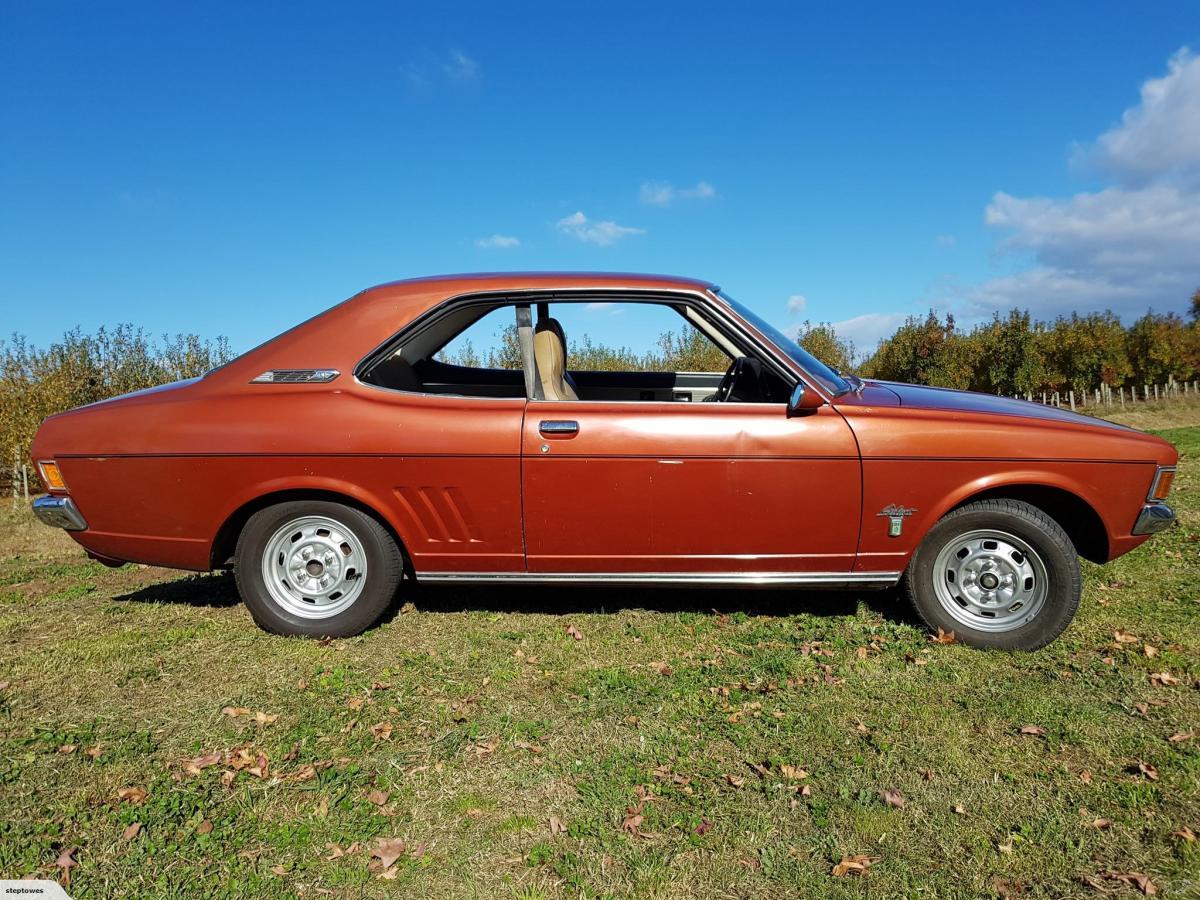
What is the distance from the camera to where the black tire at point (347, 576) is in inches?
161

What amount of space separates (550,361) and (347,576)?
1.66m

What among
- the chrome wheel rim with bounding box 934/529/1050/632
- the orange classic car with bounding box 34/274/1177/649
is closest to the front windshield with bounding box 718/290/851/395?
the orange classic car with bounding box 34/274/1177/649

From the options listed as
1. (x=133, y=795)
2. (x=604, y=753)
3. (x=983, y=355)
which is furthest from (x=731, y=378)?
(x=983, y=355)

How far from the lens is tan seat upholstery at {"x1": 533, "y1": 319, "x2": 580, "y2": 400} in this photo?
426cm

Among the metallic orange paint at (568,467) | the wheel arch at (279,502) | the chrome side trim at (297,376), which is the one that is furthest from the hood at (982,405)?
the chrome side trim at (297,376)

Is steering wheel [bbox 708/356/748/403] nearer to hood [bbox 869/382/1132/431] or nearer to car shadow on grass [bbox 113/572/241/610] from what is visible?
hood [bbox 869/382/1132/431]

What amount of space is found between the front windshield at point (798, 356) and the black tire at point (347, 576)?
7.65ft

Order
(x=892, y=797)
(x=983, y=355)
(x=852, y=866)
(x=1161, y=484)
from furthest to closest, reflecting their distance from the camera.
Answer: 1. (x=983, y=355)
2. (x=1161, y=484)
3. (x=892, y=797)
4. (x=852, y=866)

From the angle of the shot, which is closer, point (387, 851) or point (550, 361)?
point (387, 851)

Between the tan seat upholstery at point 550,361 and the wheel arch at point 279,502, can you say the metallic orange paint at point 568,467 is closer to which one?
the wheel arch at point 279,502

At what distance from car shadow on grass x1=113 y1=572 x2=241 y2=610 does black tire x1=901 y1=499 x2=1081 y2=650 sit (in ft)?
13.9

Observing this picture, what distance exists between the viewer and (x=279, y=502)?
13.6 ft

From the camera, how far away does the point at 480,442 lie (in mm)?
3932

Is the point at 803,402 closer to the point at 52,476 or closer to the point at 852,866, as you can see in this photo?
the point at 852,866
